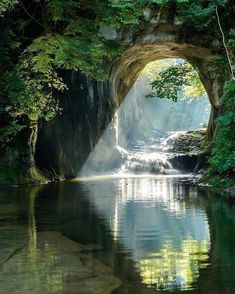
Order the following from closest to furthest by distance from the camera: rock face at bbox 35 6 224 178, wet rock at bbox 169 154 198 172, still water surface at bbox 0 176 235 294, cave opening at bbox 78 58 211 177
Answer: still water surface at bbox 0 176 235 294 < rock face at bbox 35 6 224 178 < wet rock at bbox 169 154 198 172 < cave opening at bbox 78 58 211 177

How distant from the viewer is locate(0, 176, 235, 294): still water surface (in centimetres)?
491

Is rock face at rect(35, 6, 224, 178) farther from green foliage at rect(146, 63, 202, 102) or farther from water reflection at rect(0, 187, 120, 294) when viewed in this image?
water reflection at rect(0, 187, 120, 294)

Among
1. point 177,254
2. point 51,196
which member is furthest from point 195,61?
point 177,254

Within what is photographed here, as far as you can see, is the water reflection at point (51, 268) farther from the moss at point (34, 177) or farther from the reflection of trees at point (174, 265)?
the moss at point (34, 177)

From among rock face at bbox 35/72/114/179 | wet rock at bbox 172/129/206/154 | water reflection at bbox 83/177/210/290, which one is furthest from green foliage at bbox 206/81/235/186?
wet rock at bbox 172/129/206/154

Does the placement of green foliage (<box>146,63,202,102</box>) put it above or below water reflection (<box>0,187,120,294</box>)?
above

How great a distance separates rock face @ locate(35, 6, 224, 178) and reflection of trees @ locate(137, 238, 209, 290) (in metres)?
15.4

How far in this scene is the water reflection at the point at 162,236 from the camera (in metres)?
5.31

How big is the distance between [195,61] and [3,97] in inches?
425

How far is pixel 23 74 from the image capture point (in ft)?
60.7

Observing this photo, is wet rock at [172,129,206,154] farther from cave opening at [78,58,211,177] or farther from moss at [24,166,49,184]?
moss at [24,166,49,184]

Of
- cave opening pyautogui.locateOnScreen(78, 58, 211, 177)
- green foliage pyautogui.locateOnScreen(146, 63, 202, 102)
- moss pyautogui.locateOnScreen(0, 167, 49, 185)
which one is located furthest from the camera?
cave opening pyautogui.locateOnScreen(78, 58, 211, 177)

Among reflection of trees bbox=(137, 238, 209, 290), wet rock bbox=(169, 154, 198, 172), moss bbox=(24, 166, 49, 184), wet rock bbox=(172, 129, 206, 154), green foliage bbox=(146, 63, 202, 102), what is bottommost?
reflection of trees bbox=(137, 238, 209, 290)

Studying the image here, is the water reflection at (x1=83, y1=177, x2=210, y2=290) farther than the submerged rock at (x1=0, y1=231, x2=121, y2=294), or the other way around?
the water reflection at (x1=83, y1=177, x2=210, y2=290)
